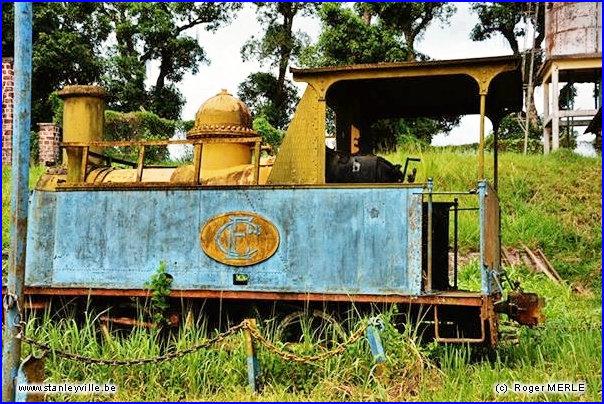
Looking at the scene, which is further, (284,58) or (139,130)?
(284,58)

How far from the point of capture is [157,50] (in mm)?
30266

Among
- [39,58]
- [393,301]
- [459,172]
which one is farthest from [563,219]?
[39,58]

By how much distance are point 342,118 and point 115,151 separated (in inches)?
575

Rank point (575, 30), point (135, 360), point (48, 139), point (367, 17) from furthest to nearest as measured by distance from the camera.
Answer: point (367, 17) < point (575, 30) < point (48, 139) < point (135, 360)

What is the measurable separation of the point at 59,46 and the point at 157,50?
16.2 feet

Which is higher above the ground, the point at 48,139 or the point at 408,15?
the point at 408,15

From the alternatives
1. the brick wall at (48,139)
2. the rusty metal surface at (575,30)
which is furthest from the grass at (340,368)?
the rusty metal surface at (575,30)

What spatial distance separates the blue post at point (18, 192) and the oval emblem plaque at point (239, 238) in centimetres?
227

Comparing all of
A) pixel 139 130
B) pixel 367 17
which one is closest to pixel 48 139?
pixel 139 130

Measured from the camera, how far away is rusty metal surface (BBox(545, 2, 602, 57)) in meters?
21.1

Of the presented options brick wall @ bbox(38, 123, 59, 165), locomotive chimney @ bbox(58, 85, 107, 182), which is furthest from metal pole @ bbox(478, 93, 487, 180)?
brick wall @ bbox(38, 123, 59, 165)

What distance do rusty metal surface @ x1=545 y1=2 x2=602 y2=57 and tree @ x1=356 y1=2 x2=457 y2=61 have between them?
4.64m

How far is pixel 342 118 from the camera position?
8.79m

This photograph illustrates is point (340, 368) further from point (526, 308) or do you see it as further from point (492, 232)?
point (492, 232)
